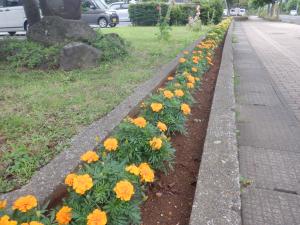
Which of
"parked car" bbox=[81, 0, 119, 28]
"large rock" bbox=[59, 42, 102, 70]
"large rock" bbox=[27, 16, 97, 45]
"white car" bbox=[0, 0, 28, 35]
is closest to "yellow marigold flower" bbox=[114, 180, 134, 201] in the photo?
"large rock" bbox=[59, 42, 102, 70]

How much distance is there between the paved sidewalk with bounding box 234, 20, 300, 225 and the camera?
268cm

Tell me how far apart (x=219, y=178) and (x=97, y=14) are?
19.1m

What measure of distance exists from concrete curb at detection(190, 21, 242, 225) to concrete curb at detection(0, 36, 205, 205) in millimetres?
995

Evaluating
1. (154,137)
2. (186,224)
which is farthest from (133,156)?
(186,224)

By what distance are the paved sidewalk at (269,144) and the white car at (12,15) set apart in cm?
1244

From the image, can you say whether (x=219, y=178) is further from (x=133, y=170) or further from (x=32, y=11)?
(x=32, y=11)

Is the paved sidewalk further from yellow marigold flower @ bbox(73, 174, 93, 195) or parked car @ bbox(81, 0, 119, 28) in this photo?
parked car @ bbox(81, 0, 119, 28)

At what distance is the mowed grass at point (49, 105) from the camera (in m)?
3.13

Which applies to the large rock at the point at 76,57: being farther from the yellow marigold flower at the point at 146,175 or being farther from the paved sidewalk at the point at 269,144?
the yellow marigold flower at the point at 146,175

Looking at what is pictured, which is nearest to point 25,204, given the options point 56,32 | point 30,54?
point 30,54

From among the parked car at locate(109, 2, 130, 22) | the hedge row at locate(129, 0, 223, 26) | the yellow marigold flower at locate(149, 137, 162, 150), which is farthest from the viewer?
the parked car at locate(109, 2, 130, 22)

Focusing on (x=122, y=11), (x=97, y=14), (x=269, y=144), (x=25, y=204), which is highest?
(x=25, y=204)

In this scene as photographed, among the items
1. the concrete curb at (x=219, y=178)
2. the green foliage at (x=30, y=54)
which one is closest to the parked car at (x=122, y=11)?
the green foliage at (x=30, y=54)

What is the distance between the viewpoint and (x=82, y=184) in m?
1.93
